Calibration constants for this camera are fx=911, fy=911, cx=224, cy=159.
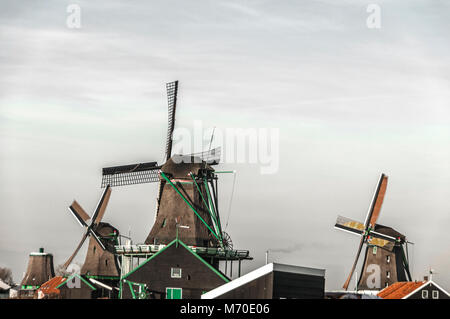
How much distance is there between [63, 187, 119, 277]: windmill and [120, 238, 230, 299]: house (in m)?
22.0

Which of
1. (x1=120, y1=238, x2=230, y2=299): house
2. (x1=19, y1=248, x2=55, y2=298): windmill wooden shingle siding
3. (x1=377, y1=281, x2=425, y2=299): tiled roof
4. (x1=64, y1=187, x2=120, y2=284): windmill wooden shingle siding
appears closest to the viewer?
(x1=120, y1=238, x2=230, y2=299): house

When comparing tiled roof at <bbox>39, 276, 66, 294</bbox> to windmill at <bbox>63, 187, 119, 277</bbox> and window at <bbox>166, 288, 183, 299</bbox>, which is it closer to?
windmill at <bbox>63, 187, 119, 277</bbox>

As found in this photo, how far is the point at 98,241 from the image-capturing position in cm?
8494

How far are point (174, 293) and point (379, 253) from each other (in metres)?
32.8

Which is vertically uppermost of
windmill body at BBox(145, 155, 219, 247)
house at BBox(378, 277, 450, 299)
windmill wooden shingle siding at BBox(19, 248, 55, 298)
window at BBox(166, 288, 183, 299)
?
windmill body at BBox(145, 155, 219, 247)

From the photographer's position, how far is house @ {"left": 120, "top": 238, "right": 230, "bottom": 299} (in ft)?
197

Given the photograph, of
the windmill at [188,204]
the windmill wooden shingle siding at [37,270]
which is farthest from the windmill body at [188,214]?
the windmill wooden shingle siding at [37,270]

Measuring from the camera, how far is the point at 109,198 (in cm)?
8562

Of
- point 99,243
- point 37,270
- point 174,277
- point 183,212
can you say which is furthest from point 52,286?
point 37,270

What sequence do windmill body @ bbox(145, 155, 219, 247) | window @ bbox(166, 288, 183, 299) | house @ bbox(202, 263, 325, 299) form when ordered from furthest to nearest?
1. windmill body @ bbox(145, 155, 219, 247)
2. window @ bbox(166, 288, 183, 299)
3. house @ bbox(202, 263, 325, 299)

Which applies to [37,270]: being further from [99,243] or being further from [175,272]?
[175,272]

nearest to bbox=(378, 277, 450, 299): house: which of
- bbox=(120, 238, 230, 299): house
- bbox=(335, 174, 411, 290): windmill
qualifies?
bbox=(335, 174, 411, 290): windmill

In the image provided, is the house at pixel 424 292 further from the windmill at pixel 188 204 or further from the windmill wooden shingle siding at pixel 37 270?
the windmill wooden shingle siding at pixel 37 270

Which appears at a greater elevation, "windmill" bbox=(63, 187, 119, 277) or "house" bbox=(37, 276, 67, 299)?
"windmill" bbox=(63, 187, 119, 277)
